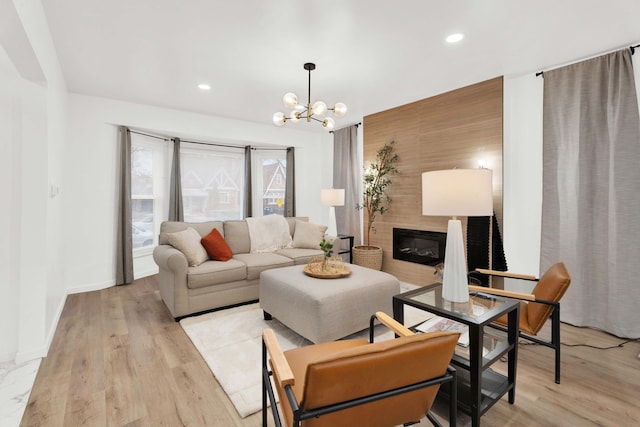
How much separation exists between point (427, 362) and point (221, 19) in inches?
105

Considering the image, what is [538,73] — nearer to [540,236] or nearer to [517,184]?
[517,184]

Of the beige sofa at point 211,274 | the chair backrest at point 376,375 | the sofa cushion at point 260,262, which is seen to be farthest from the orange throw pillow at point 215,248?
the chair backrest at point 376,375

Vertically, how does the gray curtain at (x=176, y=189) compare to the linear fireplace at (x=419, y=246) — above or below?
above

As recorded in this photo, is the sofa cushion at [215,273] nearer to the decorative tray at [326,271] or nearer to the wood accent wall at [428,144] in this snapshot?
the decorative tray at [326,271]

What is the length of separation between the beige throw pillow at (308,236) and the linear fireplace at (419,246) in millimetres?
1159

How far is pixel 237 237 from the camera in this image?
13.5 ft

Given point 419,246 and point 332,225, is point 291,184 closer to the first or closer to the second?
point 332,225

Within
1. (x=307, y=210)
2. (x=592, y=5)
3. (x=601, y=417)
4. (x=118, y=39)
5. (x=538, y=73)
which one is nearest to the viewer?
(x=601, y=417)

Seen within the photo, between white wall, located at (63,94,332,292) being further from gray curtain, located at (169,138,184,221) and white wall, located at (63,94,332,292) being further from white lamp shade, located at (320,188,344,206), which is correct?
white lamp shade, located at (320,188,344,206)

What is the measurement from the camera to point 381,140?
4.88 meters

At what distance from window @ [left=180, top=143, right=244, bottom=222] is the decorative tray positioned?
11.1 feet

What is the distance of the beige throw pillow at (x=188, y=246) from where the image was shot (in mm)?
3298

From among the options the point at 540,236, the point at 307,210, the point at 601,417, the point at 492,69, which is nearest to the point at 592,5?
the point at 492,69

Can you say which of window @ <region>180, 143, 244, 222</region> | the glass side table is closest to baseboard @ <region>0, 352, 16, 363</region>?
the glass side table
